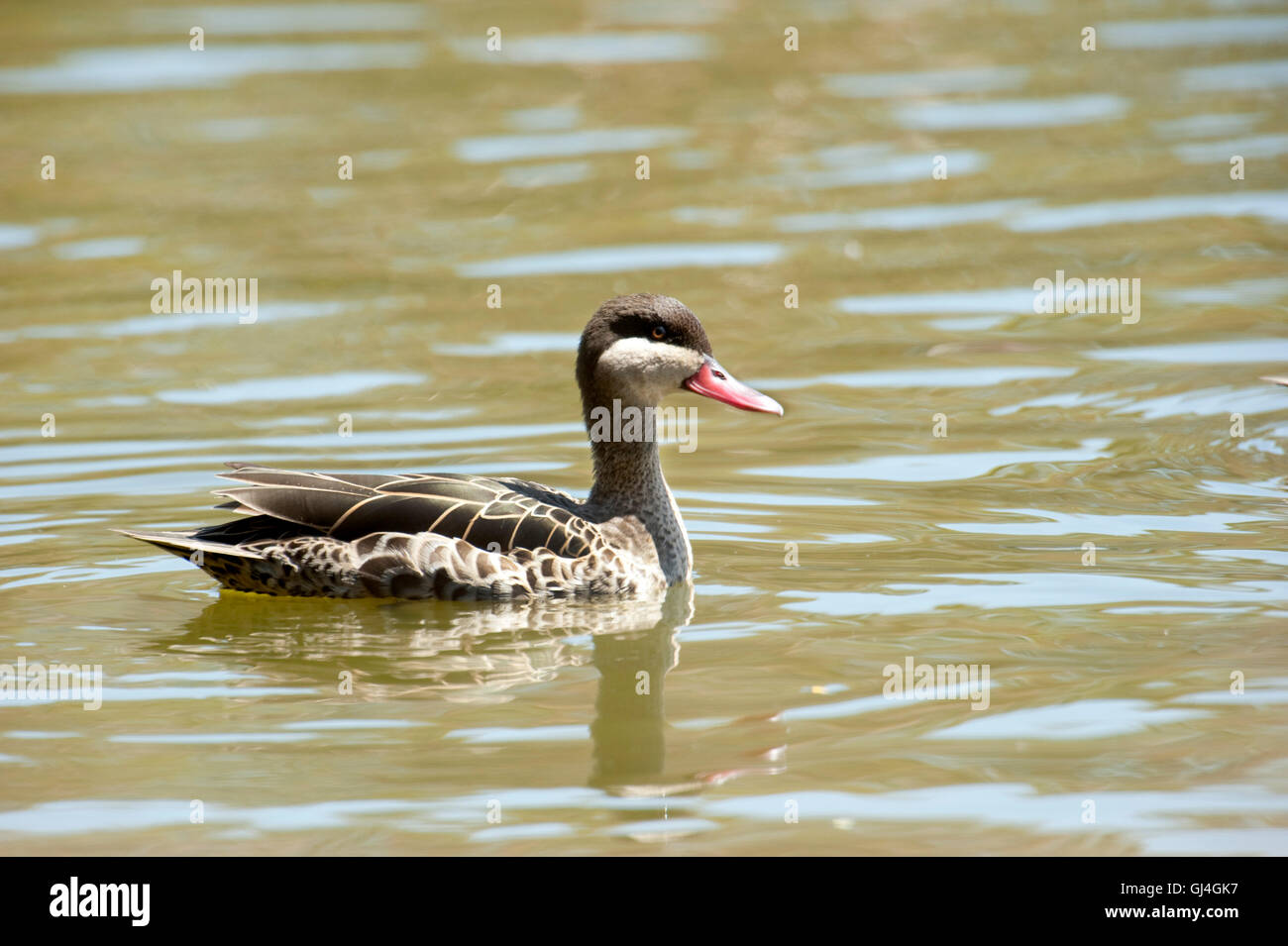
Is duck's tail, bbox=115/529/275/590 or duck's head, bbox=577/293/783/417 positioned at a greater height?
duck's head, bbox=577/293/783/417

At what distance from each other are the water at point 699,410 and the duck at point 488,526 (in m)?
0.19

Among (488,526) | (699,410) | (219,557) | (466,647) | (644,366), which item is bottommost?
(466,647)

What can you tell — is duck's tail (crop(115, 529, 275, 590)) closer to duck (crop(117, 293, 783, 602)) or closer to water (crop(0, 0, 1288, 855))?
duck (crop(117, 293, 783, 602))

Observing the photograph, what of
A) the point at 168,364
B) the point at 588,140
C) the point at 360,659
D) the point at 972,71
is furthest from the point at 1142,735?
the point at 972,71

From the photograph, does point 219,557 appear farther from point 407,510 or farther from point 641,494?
point 641,494

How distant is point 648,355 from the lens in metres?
9.23

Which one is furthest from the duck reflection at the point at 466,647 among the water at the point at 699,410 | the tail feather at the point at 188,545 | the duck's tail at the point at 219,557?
the tail feather at the point at 188,545

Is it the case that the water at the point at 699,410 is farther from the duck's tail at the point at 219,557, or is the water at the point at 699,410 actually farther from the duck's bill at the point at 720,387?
the duck's bill at the point at 720,387

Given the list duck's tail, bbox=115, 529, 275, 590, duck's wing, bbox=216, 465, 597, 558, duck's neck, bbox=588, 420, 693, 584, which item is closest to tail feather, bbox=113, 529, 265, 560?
duck's tail, bbox=115, 529, 275, 590

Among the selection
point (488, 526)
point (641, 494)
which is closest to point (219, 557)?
point (488, 526)

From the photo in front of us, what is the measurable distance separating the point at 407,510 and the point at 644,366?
1331mm

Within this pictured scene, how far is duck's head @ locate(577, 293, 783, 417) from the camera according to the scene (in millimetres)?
9219

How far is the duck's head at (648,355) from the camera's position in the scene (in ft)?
30.2

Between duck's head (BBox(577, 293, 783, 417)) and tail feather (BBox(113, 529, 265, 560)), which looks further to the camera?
duck's head (BBox(577, 293, 783, 417))
